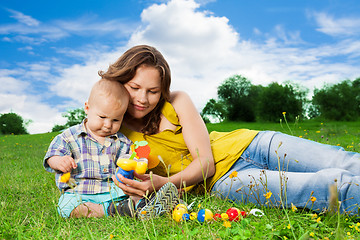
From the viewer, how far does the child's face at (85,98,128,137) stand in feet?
8.41

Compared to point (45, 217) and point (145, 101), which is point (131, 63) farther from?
point (45, 217)

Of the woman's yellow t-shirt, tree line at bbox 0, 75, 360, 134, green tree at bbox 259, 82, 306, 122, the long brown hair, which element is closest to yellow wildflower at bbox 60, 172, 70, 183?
the woman's yellow t-shirt

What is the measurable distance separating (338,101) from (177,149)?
27393mm

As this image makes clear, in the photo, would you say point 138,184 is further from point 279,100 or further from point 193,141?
point 279,100

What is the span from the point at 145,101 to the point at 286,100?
31806 millimetres

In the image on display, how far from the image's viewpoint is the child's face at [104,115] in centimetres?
256

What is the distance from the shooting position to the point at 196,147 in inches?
107

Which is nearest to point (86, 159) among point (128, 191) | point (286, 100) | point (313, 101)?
point (128, 191)

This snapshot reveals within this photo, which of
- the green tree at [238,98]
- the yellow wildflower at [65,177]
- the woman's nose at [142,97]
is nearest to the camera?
the yellow wildflower at [65,177]

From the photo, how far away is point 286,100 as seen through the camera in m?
32.4

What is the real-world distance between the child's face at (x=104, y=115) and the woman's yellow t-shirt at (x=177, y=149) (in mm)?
285

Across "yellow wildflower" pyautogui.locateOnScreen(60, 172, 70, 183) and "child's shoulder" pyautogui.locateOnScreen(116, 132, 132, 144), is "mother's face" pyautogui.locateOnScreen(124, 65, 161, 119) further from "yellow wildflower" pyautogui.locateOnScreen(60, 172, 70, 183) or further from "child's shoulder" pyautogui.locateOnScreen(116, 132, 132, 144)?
"yellow wildflower" pyautogui.locateOnScreen(60, 172, 70, 183)

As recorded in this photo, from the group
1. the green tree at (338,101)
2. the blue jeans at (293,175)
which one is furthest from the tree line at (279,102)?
the blue jeans at (293,175)

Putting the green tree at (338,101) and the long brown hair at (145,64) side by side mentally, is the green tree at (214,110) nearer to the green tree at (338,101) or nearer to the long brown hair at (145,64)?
the green tree at (338,101)
